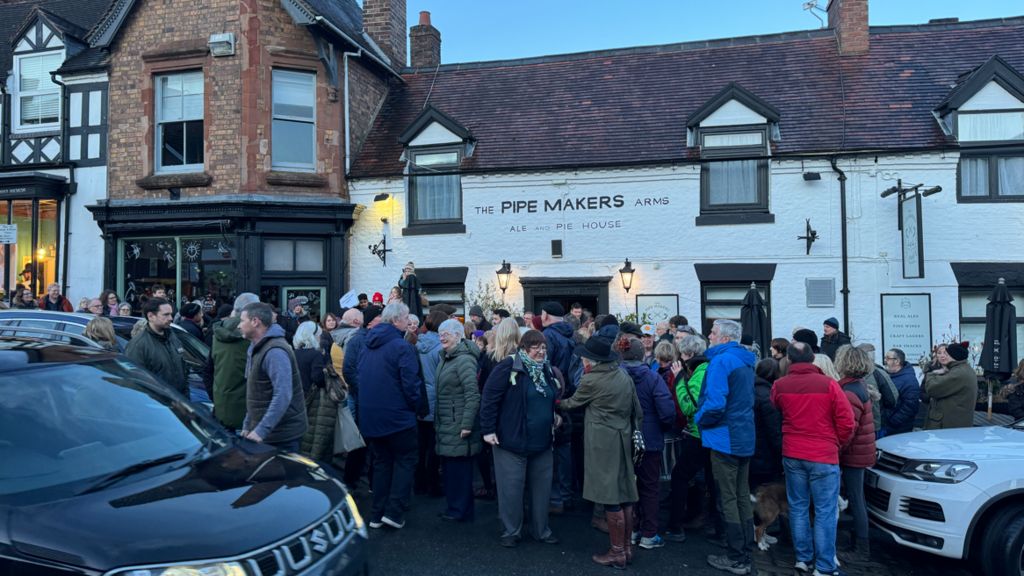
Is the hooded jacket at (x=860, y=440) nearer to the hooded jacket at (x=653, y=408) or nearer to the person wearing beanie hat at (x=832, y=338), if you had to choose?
the hooded jacket at (x=653, y=408)

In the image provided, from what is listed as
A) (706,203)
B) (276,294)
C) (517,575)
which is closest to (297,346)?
(517,575)

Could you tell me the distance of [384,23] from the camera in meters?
15.8

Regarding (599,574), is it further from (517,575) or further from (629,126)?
(629,126)

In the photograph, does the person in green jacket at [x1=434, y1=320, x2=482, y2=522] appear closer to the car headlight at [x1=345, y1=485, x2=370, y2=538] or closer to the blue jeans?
the car headlight at [x1=345, y1=485, x2=370, y2=538]

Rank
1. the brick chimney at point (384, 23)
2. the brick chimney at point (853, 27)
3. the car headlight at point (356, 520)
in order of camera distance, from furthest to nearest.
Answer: the brick chimney at point (384, 23), the brick chimney at point (853, 27), the car headlight at point (356, 520)

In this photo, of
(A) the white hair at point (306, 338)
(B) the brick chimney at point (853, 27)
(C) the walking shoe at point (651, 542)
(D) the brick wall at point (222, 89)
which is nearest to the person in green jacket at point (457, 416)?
(A) the white hair at point (306, 338)

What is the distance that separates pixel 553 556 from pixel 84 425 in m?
3.52

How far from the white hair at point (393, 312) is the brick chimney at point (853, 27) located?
12591 mm

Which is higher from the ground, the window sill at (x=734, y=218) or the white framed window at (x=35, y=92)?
the white framed window at (x=35, y=92)

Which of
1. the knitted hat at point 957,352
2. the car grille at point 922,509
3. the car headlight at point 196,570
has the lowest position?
the car grille at point 922,509

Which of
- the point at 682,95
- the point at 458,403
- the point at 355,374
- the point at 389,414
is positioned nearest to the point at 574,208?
the point at 682,95

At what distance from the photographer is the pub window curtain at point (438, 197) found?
44.7ft

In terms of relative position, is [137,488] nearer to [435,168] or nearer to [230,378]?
[230,378]

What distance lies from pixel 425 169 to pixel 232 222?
157 inches
